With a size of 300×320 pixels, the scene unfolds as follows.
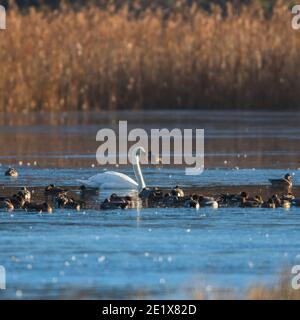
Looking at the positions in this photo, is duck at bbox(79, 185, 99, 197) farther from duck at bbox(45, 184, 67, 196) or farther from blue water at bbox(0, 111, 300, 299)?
duck at bbox(45, 184, 67, 196)

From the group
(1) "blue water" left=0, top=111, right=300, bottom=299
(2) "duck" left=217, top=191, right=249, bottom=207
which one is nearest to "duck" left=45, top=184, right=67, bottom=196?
(1) "blue water" left=0, top=111, right=300, bottom=299

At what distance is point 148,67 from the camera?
26328 millimetres

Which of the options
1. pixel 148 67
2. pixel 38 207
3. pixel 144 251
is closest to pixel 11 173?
pixel 38 207

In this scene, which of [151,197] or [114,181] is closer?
[151,197]

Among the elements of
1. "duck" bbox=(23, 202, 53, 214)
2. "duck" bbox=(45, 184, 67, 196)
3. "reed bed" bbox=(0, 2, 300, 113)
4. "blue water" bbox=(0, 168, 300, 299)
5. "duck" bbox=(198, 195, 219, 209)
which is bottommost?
"blue water" bbox=(0, 168, 300, 299)

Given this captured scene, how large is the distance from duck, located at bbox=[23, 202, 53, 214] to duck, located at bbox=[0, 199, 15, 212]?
12 centimetres

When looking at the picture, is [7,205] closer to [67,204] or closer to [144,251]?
[67,204]

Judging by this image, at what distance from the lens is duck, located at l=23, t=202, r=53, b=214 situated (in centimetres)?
1143

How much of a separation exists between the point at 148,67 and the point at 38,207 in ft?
49.5

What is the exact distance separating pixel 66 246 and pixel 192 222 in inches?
61.4

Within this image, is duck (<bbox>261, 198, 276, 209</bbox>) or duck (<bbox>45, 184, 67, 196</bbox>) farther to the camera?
duck (<bbox>45, 184, 67, 196</bbox>)

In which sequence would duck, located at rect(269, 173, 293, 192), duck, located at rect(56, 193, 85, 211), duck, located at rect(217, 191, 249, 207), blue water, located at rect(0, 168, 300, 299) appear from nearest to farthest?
blue water, located at rect(0, 168, 300, 299), duck, located at rect(56, 193, 85, 211), duck, located at rect(217, 191, 249, 207), duck, located at rect(269, 173, 293, 192)

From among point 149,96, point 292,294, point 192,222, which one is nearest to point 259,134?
point 149,96
